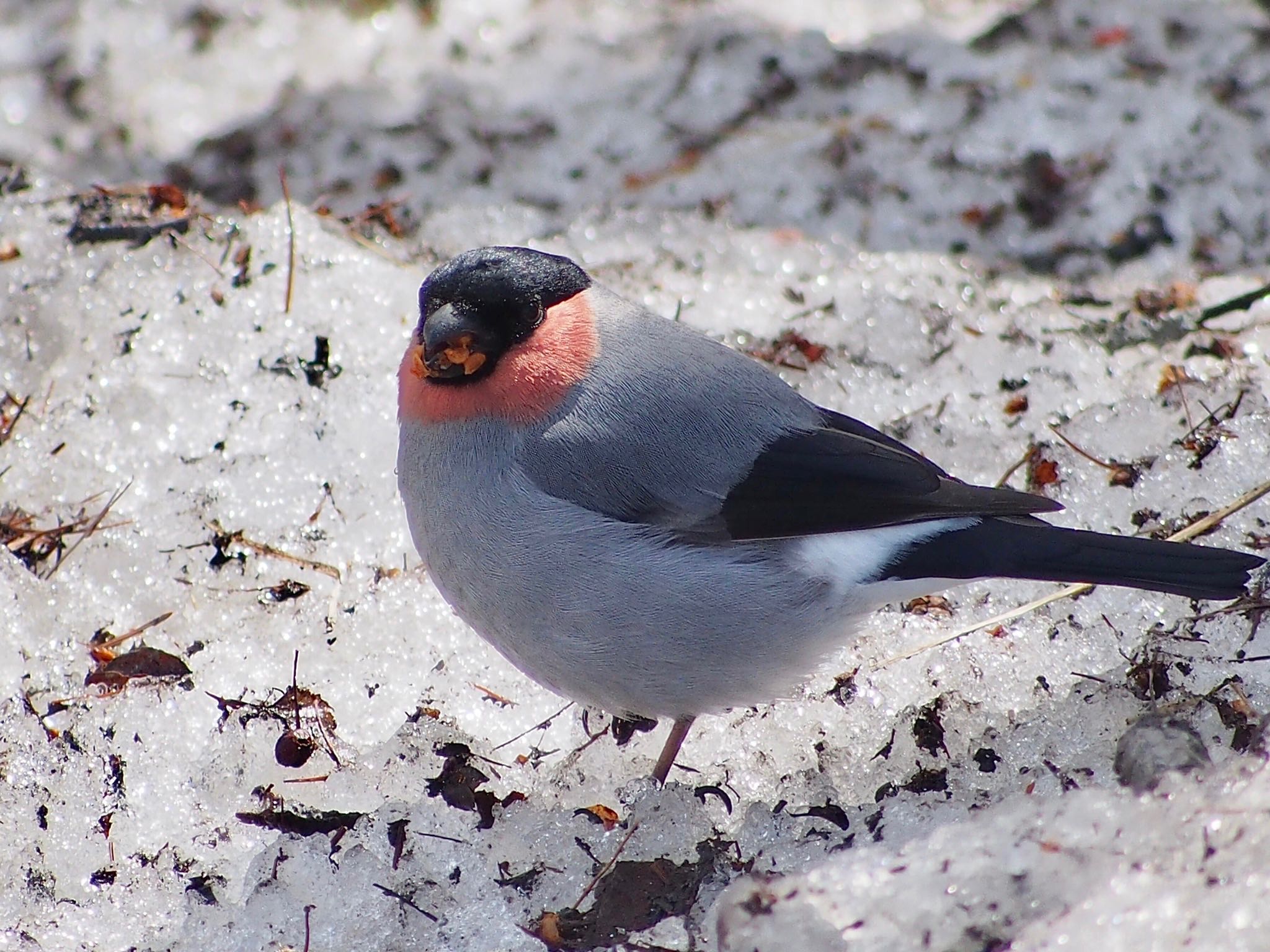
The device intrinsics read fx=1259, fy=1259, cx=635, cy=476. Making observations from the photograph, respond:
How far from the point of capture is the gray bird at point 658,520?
320 centimetres

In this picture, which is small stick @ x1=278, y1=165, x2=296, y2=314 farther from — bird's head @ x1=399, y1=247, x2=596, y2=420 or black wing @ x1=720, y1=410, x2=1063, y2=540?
black wing @ x1=720, y1=410, x2=1063, y2=540

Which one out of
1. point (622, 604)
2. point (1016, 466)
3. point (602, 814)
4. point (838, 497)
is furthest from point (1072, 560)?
point (602, 814)

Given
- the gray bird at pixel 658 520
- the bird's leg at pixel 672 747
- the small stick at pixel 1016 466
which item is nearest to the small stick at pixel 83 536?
the gray bird at pixel 658 520

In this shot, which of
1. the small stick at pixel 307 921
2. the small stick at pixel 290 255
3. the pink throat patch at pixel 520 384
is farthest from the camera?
the small stick at pixel 290 255

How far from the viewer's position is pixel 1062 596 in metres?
3.76

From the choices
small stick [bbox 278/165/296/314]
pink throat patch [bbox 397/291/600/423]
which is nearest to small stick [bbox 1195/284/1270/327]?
pink throat patch [bbox 397/291/600/423]

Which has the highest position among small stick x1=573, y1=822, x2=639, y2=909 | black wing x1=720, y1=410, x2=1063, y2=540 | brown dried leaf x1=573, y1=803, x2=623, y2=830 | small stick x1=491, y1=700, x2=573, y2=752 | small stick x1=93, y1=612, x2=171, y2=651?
black wing x1=720, y1=410, x2=1063, y2=540

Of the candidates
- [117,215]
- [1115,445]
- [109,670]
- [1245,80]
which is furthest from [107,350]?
[1245,80]

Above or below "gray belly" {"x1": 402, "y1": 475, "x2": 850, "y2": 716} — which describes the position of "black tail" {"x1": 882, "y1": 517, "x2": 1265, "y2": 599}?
above

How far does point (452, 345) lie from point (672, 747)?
1260 millimetres

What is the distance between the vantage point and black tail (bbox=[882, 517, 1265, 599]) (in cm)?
312

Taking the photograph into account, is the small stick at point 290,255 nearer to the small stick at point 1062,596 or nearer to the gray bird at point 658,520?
the gray bird at point 658,520

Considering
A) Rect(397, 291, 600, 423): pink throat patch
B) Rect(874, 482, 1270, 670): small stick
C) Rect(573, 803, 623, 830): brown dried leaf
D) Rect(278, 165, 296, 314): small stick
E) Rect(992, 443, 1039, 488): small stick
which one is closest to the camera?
Rect(573, 803, 623, 830): brown dried leaf

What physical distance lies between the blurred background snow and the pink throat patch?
790mm
